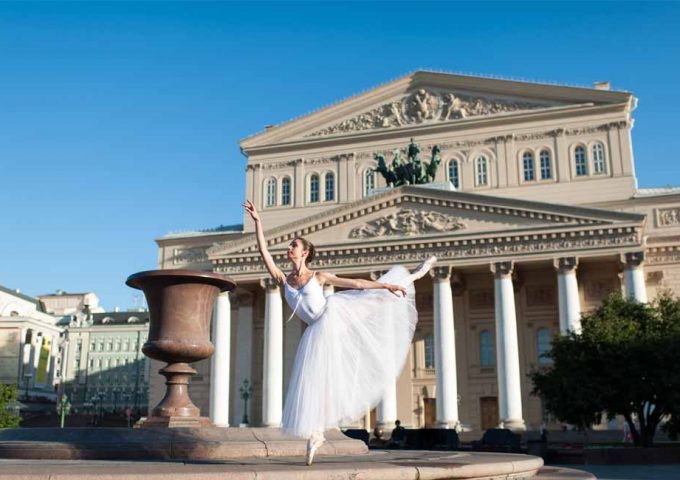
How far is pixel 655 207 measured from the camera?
43.5 metres

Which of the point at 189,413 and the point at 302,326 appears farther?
the point at 302,326

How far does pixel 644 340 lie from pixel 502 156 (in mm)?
22555

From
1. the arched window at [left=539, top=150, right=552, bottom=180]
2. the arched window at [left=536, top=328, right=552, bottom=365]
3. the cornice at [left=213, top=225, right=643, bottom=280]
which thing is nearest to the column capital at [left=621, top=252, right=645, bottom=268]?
the cornice at [left=213, top=225, right=643, bottom=280]

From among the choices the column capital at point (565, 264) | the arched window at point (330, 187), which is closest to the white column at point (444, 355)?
the column capital at point (565, 264)

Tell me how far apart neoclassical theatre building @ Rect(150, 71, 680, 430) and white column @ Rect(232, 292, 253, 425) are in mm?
86

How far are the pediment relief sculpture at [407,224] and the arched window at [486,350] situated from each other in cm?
749

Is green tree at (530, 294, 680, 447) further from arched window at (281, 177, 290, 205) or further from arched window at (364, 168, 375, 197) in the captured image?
arched window at (281, 177, 290, 205)

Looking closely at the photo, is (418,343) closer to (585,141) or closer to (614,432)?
(614,432)

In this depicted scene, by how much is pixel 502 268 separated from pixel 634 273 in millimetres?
6347

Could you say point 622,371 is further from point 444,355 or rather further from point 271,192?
point 271,192

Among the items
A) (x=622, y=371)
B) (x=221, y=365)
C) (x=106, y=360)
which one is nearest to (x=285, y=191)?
(x=221, y=365)

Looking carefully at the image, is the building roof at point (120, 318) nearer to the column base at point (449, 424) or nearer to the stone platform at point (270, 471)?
the column base at point (449, 424)

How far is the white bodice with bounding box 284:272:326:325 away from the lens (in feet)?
25.5

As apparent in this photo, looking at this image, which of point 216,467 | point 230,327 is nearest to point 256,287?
point 230,327
